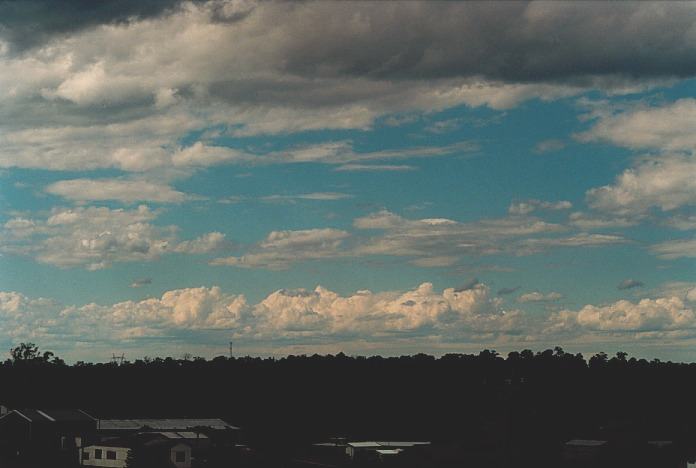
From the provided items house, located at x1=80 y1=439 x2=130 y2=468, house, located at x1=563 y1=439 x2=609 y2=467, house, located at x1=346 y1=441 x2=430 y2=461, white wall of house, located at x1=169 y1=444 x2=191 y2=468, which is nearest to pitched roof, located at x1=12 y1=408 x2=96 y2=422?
house, located at x1=80 y1=439 x2=130 y2=468

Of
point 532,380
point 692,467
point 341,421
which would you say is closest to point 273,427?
point 341,421

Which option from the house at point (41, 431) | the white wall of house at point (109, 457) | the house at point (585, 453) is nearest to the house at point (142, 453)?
the white wall of house at point (109, 457)

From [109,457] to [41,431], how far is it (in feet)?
72.2

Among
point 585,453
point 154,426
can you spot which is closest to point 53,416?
point 154,426

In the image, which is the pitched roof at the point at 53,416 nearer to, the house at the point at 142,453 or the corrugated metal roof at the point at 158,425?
the corrugated metal roof at the point at 158,425

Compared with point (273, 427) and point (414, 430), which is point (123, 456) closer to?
point (273, 427)

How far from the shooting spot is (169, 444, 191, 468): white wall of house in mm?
119562

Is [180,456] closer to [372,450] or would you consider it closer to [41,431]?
[372,450]

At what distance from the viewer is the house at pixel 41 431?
13700 centimetres

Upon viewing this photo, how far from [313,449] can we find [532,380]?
7559 cm

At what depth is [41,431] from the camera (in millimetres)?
140500

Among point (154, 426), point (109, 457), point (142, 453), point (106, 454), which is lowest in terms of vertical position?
point (109, 457)

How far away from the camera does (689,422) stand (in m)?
159

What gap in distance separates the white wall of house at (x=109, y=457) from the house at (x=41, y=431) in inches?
430
